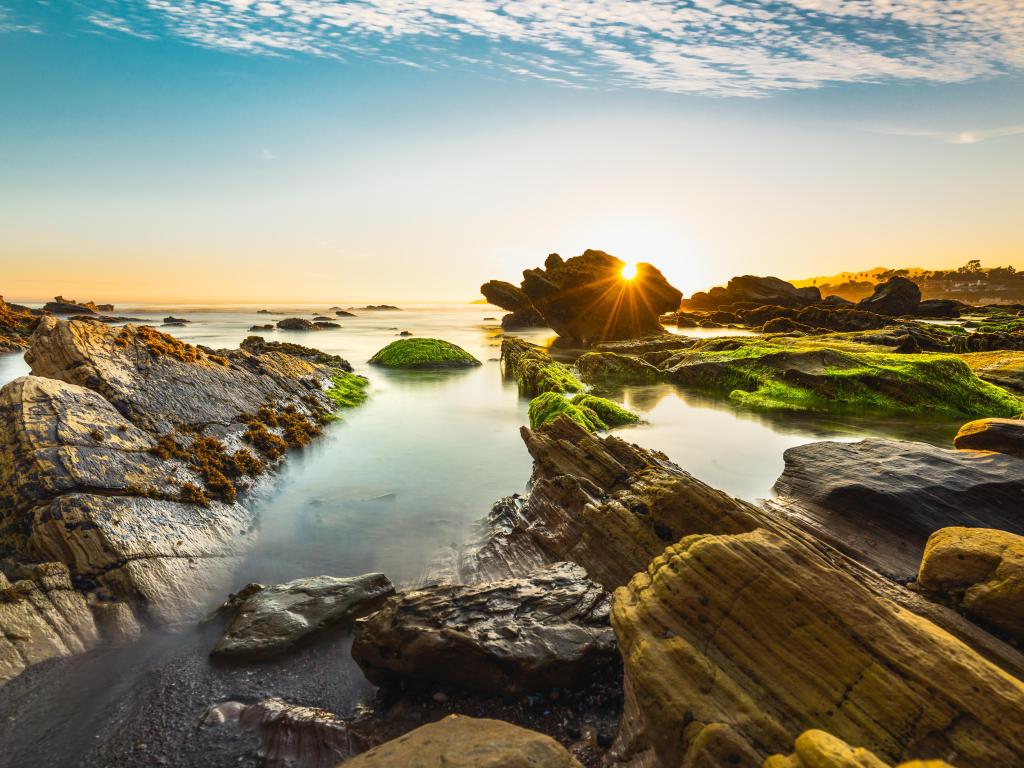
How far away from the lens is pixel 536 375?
2459cm

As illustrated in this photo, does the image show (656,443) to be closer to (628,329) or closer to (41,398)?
(41,398)

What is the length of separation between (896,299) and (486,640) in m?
92.8

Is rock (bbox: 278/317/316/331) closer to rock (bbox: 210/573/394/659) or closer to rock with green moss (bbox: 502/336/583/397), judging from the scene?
rock with green moss (bbox: 502/336/583/397)

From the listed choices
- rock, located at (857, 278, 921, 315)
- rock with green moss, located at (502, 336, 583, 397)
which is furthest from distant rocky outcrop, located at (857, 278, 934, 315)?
rock with green moss, located at (502, 336, 583, 397)

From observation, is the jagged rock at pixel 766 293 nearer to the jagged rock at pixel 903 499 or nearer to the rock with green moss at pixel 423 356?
the rock with green moss at pixel 423 356

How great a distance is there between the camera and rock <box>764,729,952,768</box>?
8.02ft

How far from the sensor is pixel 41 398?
845 cm

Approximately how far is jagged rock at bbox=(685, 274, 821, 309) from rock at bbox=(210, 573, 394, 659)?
10505 cm

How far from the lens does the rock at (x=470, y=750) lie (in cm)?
319

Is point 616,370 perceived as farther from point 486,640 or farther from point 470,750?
point 470,750

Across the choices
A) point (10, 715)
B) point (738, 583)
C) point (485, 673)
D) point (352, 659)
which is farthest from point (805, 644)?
point (10, 715)

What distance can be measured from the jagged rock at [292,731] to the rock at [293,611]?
2.66 feet

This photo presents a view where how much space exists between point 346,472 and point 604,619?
895 centimetres

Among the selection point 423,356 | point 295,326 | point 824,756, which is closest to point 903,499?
point 824,756
